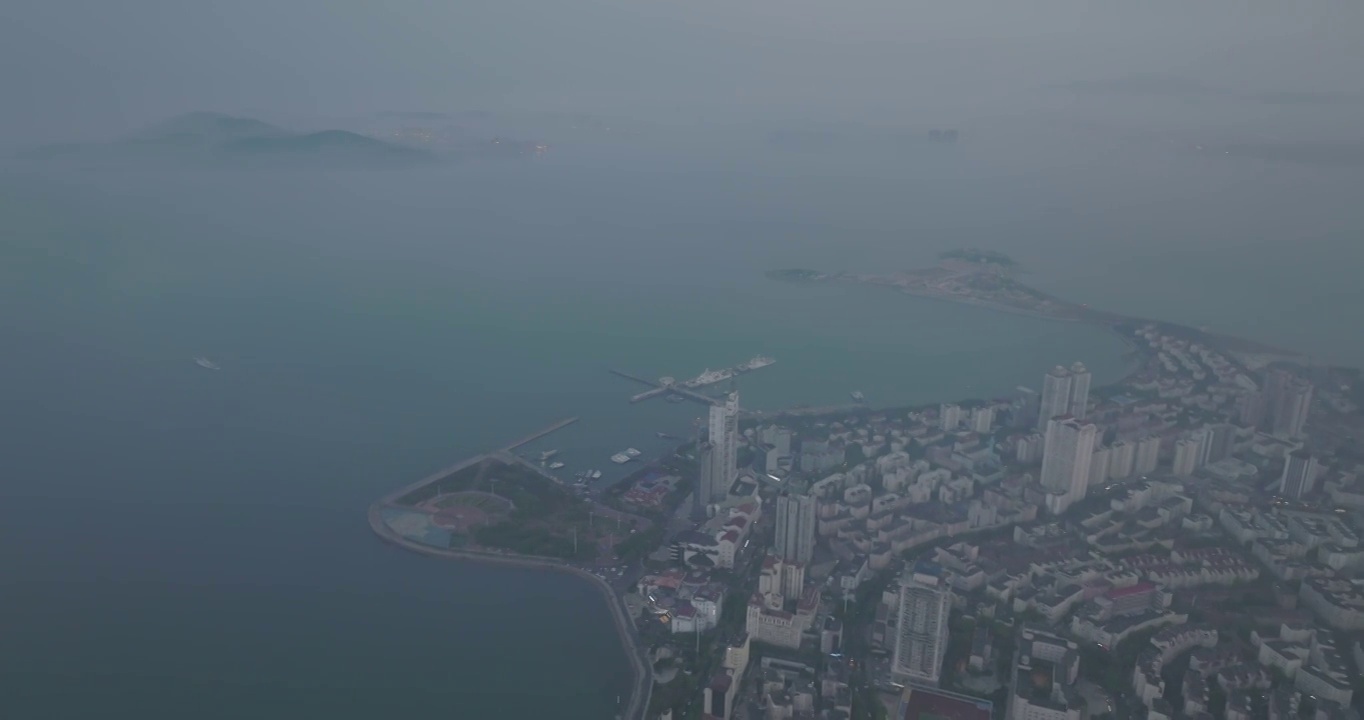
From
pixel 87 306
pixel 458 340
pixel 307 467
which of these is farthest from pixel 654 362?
pixel 87 306

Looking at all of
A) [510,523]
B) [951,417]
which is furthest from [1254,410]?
[510,523]

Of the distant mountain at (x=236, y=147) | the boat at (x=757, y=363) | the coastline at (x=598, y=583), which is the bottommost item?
the coastline at (x=598, y=583)

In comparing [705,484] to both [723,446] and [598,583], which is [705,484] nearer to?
[723,446]

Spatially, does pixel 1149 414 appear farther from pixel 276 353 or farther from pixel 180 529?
pixel 276 353

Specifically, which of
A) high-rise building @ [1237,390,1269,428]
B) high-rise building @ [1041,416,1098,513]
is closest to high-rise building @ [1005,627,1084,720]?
high-rise building @ [1041,416,1098,513]

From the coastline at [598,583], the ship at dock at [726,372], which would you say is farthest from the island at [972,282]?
the coastline at [598,583]

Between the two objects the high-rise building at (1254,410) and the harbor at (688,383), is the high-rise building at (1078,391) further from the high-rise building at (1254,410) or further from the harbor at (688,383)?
the harbor at (688,383)
